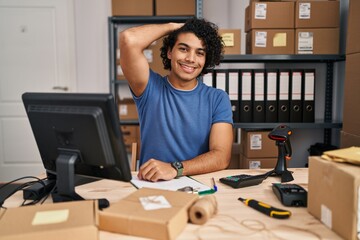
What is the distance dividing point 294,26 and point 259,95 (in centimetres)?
50

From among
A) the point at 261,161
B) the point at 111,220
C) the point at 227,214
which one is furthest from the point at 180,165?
the point at 261,161

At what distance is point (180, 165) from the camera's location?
127cm

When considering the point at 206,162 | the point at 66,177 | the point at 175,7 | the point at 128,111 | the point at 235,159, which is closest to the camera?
the point at 66,177

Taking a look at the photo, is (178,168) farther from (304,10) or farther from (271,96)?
(304,10)

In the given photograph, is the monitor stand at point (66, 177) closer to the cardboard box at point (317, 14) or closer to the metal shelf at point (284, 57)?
the metal shelf at point (284, 57)

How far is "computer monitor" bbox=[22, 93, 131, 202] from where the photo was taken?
876 mm

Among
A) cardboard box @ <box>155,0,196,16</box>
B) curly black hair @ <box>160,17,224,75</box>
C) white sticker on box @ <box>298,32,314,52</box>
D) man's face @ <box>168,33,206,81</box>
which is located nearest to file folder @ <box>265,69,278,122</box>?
white sticker on box @ <box>298,32,314,52</box>

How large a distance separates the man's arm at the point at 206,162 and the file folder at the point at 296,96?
0.78 metres

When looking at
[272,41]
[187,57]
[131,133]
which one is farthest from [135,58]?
[131,133]

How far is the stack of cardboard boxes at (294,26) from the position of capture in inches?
86.0

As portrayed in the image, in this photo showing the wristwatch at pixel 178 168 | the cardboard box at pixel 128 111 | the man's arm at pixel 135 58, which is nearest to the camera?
the wristwatch at pixel 178 168

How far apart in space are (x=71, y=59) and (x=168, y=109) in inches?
85.0

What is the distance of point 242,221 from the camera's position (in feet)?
2.85

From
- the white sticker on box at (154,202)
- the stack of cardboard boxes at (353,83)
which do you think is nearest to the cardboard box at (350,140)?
the stack of cardboard boxes at (353,83)
